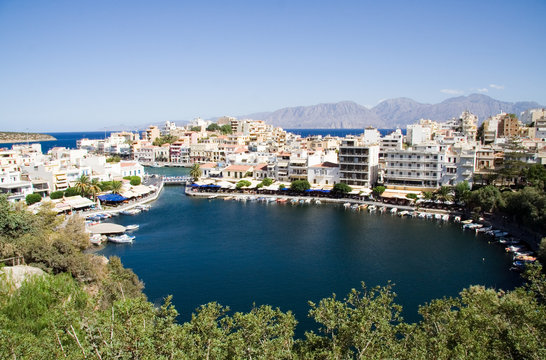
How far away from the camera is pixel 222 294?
813 inches

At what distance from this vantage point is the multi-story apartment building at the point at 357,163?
45.5 metres

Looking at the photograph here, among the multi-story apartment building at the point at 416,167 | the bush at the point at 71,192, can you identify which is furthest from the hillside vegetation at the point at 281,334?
the multi-story apartment building at the point at 416,167

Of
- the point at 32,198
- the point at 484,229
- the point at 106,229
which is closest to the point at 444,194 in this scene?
the point at 484,229

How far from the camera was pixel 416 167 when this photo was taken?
4312 centimetres

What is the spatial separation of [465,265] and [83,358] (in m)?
22.2

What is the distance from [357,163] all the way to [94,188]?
92.5 feet

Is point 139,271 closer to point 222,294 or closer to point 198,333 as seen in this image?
point 222,294

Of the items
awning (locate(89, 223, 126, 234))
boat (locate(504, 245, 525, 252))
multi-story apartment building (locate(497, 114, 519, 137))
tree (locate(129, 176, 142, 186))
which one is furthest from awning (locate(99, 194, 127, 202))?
multi-story apartment building (locate(497, 114, 519, 137))

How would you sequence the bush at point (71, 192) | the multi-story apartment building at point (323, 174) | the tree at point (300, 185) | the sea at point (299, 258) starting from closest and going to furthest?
the sea at point (299, 258) < the bush at point (71, 192) < the tree at point (300, 185) < the multi-story apartment building at point (323, 174)

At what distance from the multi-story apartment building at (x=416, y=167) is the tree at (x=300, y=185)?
8.85 m

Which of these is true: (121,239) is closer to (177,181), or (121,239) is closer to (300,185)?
(300,185)

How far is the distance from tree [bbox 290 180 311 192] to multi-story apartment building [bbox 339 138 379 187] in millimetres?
4048

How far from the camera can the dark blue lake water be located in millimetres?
20812

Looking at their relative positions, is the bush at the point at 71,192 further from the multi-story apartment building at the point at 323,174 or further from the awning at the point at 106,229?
the multi-story apartment building at the point at 323,174
